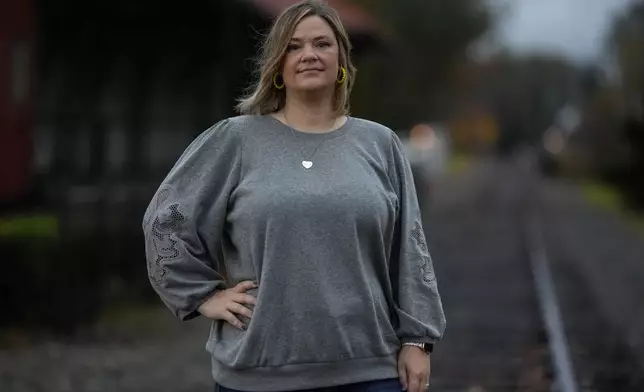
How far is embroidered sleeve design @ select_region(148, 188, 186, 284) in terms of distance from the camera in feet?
10.9

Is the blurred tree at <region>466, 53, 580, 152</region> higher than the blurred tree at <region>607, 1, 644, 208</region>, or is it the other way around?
the blurred tree at <region>607, 1, 644, 208</region>

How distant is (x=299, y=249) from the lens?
319cm

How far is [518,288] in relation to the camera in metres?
15.0

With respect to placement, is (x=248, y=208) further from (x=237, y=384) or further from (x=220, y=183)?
(x=237, y=384)

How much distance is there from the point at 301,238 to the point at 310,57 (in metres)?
0.52

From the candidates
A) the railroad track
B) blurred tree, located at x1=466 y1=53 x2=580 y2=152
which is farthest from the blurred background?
blurred tree, located at x1=466 y1=53 x2=580 y2=152

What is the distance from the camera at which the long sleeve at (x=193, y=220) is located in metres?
3.32

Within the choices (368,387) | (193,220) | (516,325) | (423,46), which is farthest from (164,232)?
(423,46)

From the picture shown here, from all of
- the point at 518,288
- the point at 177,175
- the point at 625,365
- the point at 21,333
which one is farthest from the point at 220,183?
the point at 518,288

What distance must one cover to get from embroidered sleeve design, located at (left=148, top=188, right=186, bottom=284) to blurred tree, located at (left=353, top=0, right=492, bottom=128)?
133 feet

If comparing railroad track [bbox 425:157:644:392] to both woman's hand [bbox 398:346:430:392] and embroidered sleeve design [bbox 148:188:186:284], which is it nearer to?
woman's hand [bbox 398:346:430:392]

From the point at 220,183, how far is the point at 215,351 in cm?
47

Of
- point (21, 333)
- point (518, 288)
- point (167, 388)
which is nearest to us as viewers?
point (167, 388)

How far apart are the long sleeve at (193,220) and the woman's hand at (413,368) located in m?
0.55
